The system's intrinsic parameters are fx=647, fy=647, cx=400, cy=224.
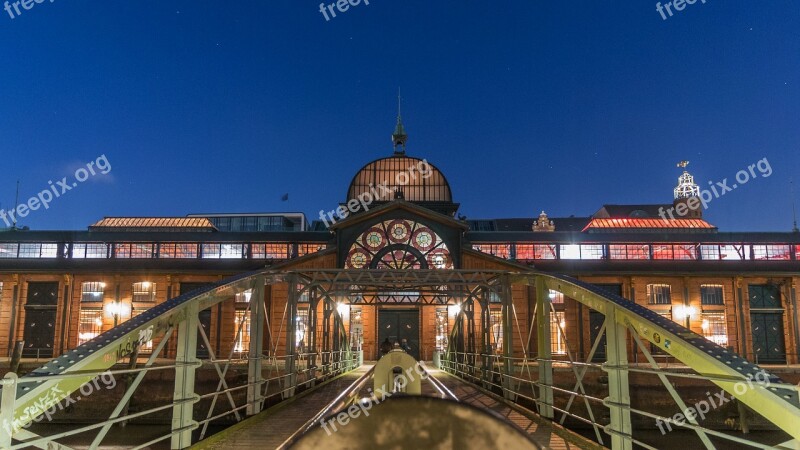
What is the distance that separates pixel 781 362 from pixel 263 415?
1513 inches

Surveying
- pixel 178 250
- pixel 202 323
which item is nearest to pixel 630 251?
pixel 202 323

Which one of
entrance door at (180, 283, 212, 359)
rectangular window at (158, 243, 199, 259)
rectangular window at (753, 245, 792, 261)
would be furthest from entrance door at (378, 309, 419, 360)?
rectangular window at (753, 245, 792, 261)

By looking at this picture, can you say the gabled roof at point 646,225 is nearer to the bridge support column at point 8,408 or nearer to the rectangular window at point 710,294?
the rectangular window at point 710,294

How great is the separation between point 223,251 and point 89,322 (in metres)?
9.60

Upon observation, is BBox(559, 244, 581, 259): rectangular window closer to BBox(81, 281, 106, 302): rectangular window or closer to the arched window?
the arched window

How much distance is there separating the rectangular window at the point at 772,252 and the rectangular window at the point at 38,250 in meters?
48.1

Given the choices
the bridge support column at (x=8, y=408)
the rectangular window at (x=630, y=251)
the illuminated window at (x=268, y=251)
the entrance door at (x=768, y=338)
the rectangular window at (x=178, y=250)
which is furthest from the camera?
the illuminated window at (x=268, y=251)

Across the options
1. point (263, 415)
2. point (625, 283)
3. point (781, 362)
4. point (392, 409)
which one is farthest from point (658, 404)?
point (392, 409)

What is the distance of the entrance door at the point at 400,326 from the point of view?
43.3 metres

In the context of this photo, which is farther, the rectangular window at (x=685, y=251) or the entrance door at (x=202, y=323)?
the rectangular window at (x=685, y=251)

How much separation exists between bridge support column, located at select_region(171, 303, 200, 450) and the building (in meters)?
30.1

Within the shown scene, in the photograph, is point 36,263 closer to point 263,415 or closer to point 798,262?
point 263,415

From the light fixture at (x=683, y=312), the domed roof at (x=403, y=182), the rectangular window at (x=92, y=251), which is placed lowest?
the light fixture at (x=683, y=312)

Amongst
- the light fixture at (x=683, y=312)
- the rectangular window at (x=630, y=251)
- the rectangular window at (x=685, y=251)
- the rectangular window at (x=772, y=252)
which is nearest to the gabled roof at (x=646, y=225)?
the rectangular window at (x=630, y=251)
